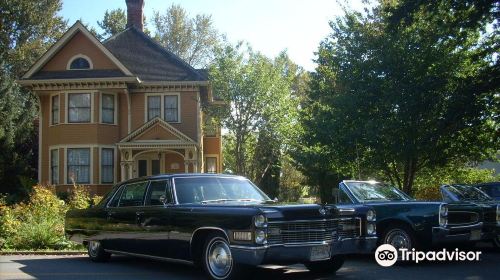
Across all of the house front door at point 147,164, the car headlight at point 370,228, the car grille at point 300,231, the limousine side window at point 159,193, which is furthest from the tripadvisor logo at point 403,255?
the house front door at point 147,164

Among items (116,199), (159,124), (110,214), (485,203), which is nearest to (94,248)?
(110,214)

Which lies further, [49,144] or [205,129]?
[205,129]

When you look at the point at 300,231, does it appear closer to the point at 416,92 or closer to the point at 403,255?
the point at 403,255

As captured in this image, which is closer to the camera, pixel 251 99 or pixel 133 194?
pixel 133 194

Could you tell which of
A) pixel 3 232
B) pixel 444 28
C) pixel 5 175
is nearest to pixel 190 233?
pixel 3 232

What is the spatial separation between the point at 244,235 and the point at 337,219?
4.91 feet

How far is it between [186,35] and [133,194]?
137 feet

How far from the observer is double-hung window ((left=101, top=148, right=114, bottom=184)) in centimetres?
2662

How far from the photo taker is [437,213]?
9648 mm

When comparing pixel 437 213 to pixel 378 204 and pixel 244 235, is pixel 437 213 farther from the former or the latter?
pixel 244 235

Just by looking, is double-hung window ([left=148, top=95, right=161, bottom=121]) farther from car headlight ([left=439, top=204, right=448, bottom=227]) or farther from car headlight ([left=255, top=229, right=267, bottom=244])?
car headlight ([left=255, top=229, right=267, bottom=244])

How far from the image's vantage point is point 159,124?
85.6 ft

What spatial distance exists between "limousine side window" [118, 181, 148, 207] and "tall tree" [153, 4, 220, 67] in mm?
40255

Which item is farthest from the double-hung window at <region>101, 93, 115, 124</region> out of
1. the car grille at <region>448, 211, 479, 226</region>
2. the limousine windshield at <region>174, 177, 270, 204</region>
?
the car grille at <region>448, 211, 479, 226</region>
